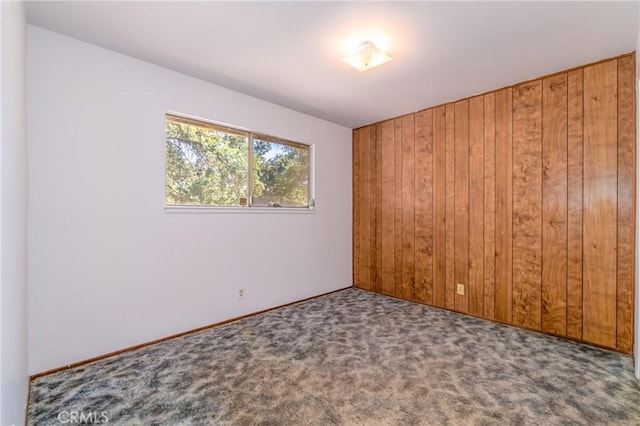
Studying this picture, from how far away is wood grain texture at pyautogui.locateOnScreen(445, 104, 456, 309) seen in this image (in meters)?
3.30

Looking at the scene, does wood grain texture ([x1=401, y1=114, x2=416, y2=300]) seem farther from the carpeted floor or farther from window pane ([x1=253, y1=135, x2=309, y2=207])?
window pane ([x1=253, y1=135, x2=309, y2=207])

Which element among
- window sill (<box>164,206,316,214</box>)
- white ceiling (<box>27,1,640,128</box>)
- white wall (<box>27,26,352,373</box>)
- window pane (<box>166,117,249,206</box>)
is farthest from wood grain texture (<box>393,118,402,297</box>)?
window pane (<box>166,117,249,206</box>)

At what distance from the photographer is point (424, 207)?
3559mm

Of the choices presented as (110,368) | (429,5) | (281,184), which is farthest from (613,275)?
(110,368)

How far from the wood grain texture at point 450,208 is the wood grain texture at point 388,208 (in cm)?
71

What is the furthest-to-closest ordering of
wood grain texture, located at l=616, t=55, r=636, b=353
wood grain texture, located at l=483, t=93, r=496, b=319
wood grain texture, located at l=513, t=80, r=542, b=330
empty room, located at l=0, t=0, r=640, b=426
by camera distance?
wood grain texture, located at l=483, t=93, r=496, b=319 < wood grain texture, located at l=513, t=80, r=542, b=330 < wood grain texture, located at l=616, t=55, r=636, b=353 < empty room, located at l=0, t=0, r=640, b=426

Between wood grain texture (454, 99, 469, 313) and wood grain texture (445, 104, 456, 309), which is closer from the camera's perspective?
wood grain texture (454, 99, 469, 313)

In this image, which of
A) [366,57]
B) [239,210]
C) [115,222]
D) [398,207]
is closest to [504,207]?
[398,207]

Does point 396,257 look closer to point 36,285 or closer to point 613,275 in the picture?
point 613,275

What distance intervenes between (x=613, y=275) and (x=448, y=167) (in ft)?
5.60

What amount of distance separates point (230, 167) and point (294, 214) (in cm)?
99

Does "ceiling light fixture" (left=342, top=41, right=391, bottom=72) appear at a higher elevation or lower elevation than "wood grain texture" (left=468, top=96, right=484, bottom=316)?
higher

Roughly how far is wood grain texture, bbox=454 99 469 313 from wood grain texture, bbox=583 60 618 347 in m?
0.98

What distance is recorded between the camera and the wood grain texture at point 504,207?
2.89 metres
